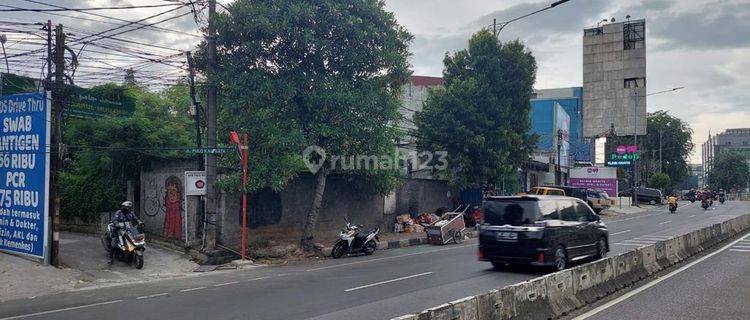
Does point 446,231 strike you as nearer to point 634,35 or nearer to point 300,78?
point 300,78

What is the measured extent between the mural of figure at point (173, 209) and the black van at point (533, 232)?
1001 cm

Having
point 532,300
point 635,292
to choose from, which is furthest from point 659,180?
point 532,300

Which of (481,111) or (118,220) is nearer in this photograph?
(118,220)

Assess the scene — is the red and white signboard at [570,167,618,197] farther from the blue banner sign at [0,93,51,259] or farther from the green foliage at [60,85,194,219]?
the blue banner sign at [0,93,51,259]

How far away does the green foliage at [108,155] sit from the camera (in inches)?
760

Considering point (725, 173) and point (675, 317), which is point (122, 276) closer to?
point (675, 317)

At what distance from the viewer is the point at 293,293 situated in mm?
10953

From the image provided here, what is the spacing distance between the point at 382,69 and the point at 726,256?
473 inches

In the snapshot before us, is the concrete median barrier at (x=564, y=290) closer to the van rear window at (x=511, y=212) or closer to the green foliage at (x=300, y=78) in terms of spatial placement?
the van rear window at (x=511, y=212)

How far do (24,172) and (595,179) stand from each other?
51690mm

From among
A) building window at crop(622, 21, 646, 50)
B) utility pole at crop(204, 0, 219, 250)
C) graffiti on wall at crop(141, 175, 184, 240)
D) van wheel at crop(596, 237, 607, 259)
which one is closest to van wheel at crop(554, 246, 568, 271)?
van wheel at crop(596, 237, 607, 259)

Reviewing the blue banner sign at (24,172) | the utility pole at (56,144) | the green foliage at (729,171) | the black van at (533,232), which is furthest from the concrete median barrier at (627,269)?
the green foliage at (729,171)

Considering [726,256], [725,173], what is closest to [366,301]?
[726,256]

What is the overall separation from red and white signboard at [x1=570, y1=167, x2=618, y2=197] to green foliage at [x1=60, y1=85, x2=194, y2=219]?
4314 centimetres
